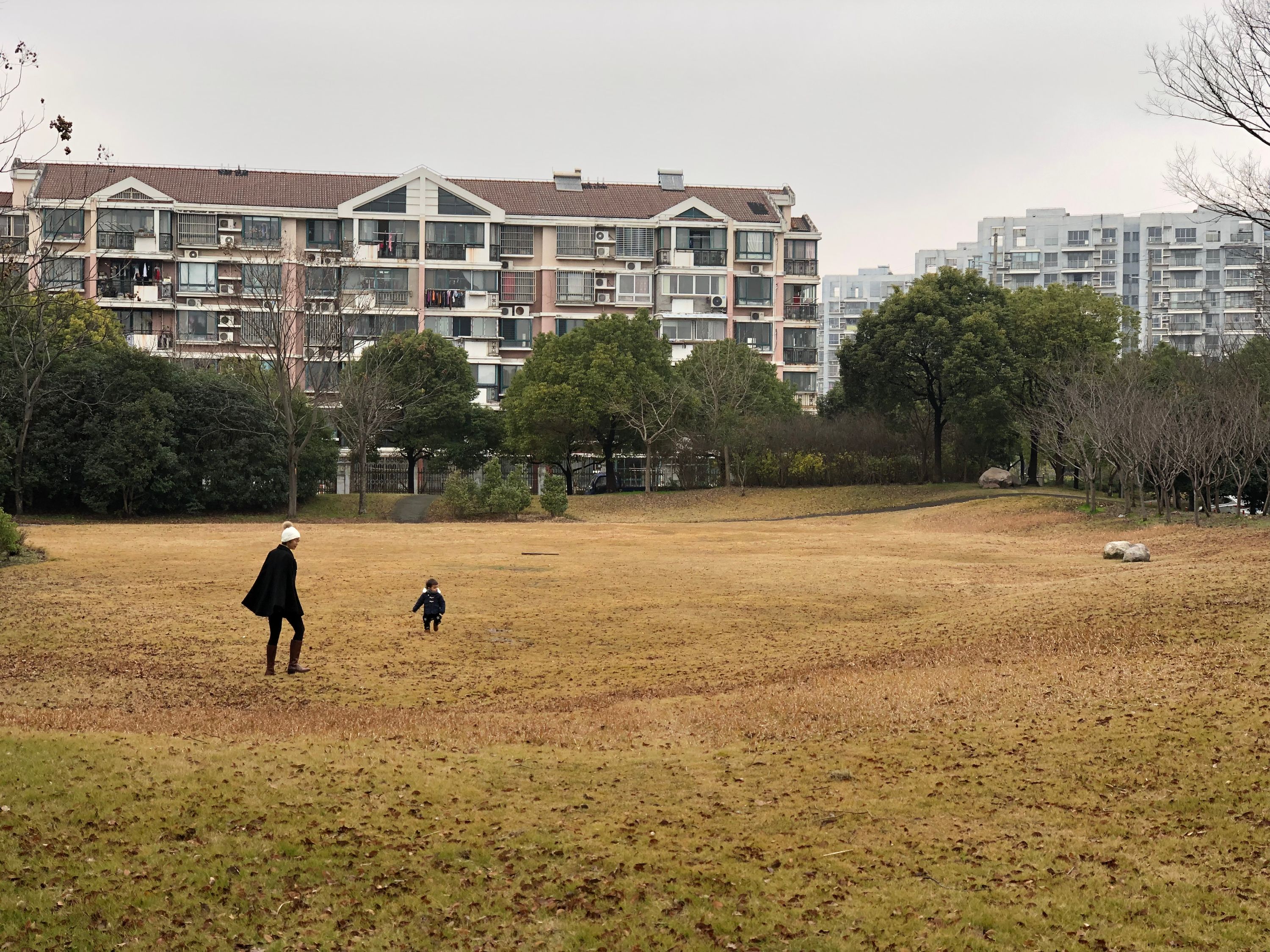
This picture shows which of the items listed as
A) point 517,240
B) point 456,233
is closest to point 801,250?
point 517,240

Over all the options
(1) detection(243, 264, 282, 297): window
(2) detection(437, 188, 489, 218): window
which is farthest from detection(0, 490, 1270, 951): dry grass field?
(2) detection(437, 188, 489, 218): window

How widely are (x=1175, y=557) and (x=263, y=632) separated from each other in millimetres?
21969

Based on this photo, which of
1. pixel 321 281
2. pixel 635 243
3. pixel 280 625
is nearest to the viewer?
pixel 280 625

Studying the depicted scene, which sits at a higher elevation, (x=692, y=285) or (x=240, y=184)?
(x=240, y=184)

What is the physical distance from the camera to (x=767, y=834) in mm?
10031

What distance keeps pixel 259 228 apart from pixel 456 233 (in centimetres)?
1290

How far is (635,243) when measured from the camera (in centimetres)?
8794

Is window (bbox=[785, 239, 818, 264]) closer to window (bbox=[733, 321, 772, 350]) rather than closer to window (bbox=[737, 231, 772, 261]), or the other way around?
window (bbox=[737, 231, 772, 261])

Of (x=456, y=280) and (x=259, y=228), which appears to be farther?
(x=456, y=280)

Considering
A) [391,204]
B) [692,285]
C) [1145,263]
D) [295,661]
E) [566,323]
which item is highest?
[1145,263]

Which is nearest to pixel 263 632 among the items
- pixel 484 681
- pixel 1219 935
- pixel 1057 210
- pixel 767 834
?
pixel 484 681

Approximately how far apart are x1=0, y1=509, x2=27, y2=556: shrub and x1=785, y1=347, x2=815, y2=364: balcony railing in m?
71.4

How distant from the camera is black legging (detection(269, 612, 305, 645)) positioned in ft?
55.1

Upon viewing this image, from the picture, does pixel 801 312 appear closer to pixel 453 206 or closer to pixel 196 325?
pixel 453 206
